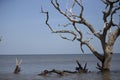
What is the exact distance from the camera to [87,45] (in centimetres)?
3291

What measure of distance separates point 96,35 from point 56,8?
5146mm

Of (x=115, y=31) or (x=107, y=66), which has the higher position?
(x=115, y=31)

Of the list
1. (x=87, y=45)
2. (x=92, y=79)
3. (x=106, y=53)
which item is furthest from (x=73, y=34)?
(x=92, y=79)

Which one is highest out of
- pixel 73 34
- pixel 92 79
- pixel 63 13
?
pixel 63 13

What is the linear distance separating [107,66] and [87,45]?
3139 mm

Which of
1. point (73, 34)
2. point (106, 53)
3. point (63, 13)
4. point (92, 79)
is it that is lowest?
point (92, 79)

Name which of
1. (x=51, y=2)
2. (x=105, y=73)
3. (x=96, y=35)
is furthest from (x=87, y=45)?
(x=51, y=2)

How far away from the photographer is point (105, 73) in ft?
106

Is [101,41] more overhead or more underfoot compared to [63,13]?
more underfoot

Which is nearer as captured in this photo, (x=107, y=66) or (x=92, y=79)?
(x=92, y=79)

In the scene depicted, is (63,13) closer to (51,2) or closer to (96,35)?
(51,2)

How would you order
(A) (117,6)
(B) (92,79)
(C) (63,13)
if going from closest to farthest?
(B) (92,79) → (A) (117,6) → (C) (63,13)

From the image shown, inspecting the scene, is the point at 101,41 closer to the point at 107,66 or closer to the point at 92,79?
the point at 107,66

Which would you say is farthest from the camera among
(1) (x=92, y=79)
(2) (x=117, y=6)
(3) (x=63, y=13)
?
(3) (x=63, y=13)
